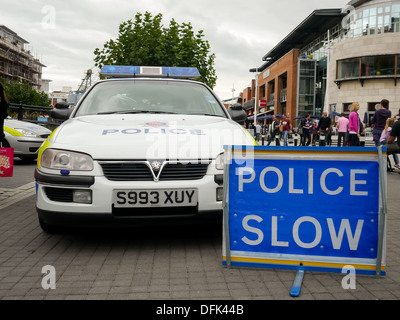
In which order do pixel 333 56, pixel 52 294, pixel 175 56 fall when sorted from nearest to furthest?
1. pixel 52 294
2. pixel 175 56
3. pixel 333 56

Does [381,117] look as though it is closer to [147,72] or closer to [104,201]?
[147,72]

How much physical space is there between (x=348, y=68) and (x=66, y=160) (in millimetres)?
44419

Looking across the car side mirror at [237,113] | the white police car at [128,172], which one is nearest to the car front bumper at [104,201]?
the white police car at [128,172]

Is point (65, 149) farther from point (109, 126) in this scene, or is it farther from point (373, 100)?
point (373, 100)

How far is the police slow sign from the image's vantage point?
3.23m

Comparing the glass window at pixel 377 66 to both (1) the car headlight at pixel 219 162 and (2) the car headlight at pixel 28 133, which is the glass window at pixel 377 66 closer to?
(2) the car headlight at pixel 28 133

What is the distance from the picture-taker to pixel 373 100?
4191 centimetres

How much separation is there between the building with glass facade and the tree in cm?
2992

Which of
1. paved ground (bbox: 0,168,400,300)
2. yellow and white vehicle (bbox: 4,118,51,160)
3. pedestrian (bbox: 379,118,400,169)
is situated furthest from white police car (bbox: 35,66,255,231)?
pedestrian (bbox: 379,118,400,169)

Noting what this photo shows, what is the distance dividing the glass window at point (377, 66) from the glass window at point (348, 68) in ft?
2.16

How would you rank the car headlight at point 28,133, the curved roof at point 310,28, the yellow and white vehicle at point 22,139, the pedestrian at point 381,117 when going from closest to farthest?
1. the yellow and white vehicle at point 22,139
2. the car headlight at point 28,133
3. the pedestrian at point 381,117
4. the curved roof at point 310,28

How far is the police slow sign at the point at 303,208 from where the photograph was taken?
323 centimetres

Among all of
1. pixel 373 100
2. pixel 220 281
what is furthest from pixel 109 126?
pixel 373 100

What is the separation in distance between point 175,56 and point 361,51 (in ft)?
110
